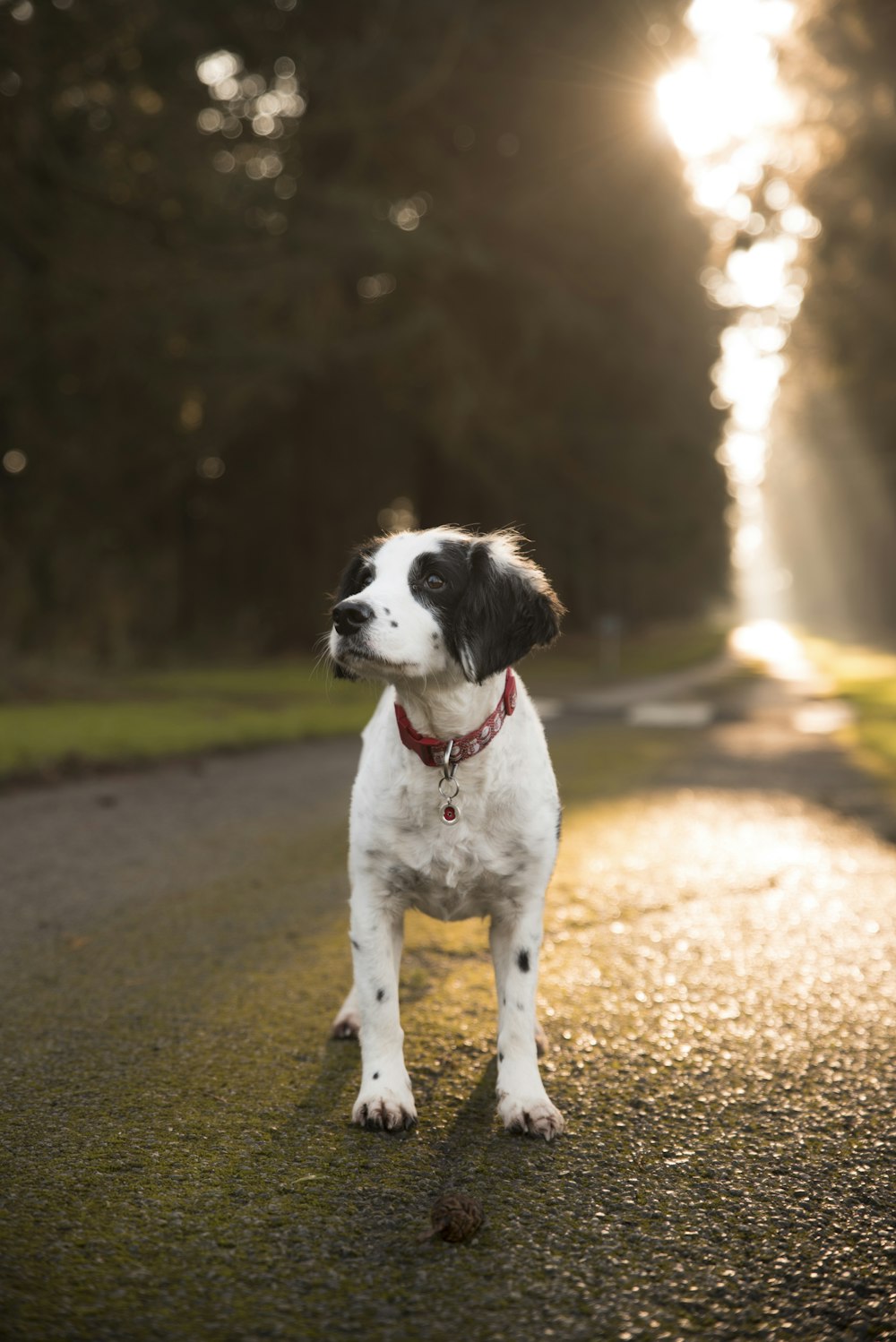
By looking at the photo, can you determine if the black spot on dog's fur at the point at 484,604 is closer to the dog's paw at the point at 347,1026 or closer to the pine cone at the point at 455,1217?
the dog's paw at the point at 347,1026

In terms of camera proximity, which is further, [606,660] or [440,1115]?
[606,660]

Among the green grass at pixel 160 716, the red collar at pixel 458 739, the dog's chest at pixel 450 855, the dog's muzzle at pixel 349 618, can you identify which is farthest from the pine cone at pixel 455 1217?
the green grass at pixel 160 716

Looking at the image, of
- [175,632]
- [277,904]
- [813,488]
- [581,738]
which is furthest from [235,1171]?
[813,488]

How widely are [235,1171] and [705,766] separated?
8659mm

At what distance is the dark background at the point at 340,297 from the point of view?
15.2m

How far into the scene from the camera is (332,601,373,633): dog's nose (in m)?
3.15

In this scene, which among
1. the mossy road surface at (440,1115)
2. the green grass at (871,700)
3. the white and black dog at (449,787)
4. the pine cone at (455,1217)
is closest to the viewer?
the mossy road surface at (440,1115)

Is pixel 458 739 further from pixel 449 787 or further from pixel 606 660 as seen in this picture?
pixel 606 660

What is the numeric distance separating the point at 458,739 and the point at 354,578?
67 centimetres

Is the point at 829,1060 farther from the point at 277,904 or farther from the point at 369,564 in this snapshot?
the point at 277,904

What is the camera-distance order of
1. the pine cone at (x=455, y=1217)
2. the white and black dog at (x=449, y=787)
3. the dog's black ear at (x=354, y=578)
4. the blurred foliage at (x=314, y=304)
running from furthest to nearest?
1. the blurred foliage at (x=314, y=304)
2. the dog's black ear at (x=354, y=578)
3. the white and black dog at (x=449, y=787)
4. the pine cone at (x=455, y=1217)

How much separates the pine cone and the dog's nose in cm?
146

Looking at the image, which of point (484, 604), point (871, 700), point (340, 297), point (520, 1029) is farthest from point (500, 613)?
point (340, 297)

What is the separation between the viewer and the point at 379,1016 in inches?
122
